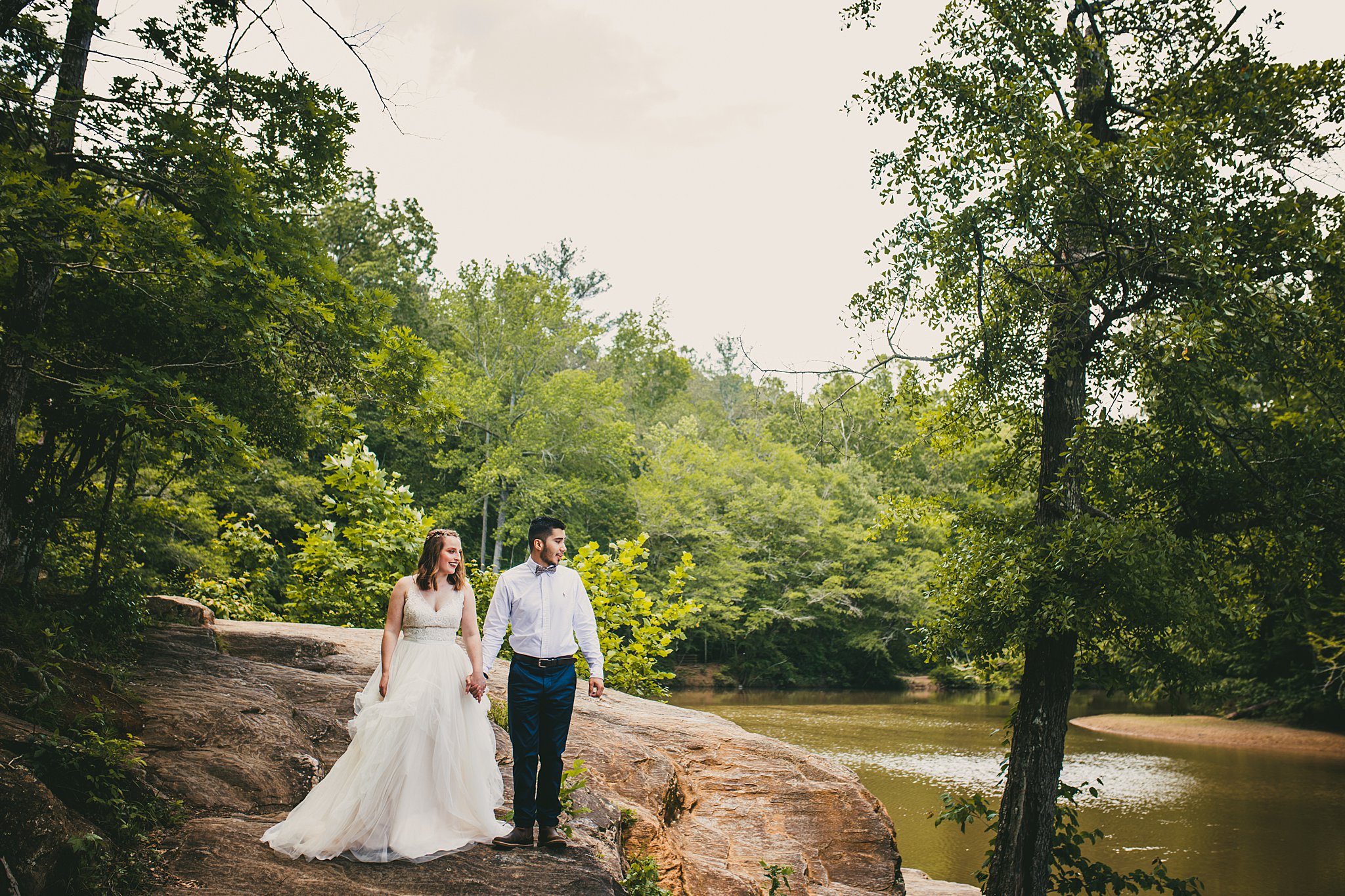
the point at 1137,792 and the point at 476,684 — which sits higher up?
the point at 476,684

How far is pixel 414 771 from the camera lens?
14.7 ft

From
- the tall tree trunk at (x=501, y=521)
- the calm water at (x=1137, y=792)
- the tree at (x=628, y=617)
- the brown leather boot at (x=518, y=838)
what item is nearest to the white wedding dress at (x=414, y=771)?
the brown leather boot at (x=518, y=838)

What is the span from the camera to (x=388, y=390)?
673 cm

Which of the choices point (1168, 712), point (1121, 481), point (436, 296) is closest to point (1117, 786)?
point (1121, 481)

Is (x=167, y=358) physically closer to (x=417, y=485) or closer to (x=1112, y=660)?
(x=1112, y=660)

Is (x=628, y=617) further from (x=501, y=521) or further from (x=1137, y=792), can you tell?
(x=501, y=521)

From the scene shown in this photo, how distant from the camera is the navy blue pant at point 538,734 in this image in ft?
14.8

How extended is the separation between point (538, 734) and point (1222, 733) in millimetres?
25853

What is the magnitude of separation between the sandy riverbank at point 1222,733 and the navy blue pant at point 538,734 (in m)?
23.8

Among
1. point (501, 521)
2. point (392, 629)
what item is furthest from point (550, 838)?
point (501, 521)

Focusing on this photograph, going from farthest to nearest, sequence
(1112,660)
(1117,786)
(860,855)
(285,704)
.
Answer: (1117,786) → (1112,660) → (860,855) → (285,704)

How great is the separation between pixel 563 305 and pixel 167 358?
2852cm

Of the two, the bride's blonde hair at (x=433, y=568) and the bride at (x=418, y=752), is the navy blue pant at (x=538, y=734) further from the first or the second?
the bride's blonde hair at (x=433, y=568)

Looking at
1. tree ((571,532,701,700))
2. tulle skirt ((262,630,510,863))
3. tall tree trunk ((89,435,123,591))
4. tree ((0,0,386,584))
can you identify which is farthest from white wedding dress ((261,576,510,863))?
tree ((571,532,701,700))
